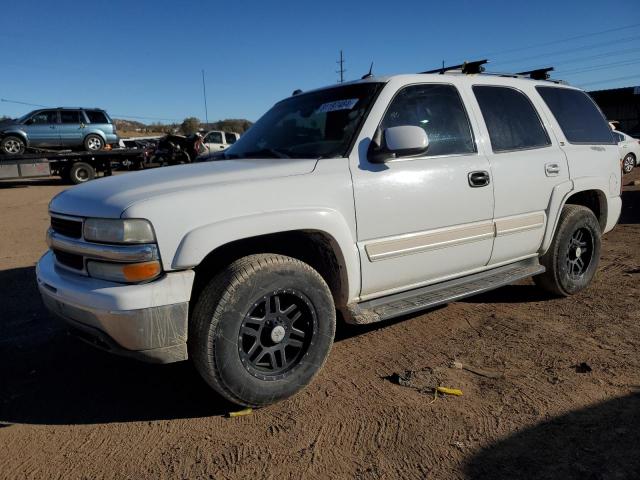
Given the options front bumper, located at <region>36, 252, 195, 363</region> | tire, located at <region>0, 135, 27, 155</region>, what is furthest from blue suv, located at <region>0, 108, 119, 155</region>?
front bumper, located at <region>36, 252, 195, 363</region>

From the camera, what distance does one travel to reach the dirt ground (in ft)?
7.95

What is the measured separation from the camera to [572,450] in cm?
243

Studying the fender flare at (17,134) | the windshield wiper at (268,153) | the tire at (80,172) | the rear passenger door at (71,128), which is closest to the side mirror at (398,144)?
the windshield wiper at (268,153)

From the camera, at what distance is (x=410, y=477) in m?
2.31

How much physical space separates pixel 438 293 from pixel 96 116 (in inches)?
762

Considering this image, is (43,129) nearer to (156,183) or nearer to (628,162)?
(156,183)

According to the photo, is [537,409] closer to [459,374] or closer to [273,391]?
[459,374]

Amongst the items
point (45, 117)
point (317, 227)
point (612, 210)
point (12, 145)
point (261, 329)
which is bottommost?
point (261, 329)

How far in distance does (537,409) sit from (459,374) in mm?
558

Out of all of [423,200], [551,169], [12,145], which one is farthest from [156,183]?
[12,145]

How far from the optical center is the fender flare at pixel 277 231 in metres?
2.56

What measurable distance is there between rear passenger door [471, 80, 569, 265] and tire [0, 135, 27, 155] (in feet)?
59.2

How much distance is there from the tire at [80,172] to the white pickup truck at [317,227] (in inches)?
657

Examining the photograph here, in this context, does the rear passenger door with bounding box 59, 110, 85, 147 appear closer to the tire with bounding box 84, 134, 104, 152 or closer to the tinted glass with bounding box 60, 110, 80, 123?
the tinted glass with bounding box 60, 110, 80, 123
